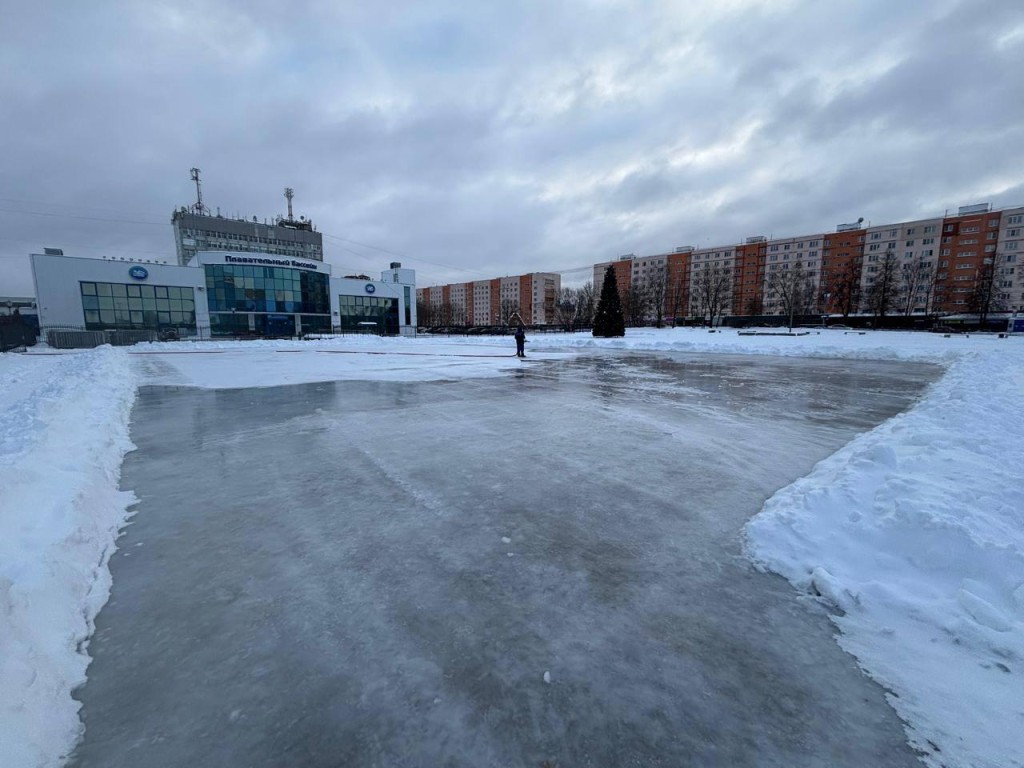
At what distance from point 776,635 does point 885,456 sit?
3.78 meters

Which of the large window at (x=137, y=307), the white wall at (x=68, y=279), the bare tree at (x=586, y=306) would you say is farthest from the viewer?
the bare tree at (x=586, y=306)

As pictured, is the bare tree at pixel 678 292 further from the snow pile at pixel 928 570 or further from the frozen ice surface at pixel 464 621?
the frozen ice surface at pixel 464 621

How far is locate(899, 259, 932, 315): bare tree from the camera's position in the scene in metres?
68.1

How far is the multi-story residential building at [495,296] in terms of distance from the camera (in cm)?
13975

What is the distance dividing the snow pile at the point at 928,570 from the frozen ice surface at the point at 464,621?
21 centimetres

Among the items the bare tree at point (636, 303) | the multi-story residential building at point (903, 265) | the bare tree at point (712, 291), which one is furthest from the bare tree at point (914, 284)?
the bare tree at point (636, 303)

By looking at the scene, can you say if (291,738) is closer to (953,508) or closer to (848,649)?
(848,649)

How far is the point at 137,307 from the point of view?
44.5 meters

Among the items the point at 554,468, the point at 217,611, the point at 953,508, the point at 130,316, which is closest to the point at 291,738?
the point at 217,611

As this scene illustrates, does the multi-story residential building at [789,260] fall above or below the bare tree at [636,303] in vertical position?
above

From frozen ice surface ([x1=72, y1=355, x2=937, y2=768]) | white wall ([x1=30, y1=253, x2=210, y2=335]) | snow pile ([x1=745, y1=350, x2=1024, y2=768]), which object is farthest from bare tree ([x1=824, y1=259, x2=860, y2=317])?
white wall ([x1=30, y1=253, x2=210, y2=335])

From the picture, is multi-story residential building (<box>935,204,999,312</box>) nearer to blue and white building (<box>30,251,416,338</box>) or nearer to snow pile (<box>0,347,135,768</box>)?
blue and white building (<box>30,251,416,338</box>)

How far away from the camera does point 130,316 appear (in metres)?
44.2

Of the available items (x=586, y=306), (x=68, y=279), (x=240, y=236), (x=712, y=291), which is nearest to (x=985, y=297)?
(x=712, y=291)
